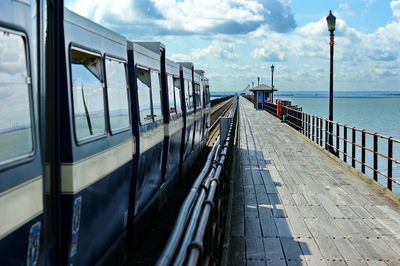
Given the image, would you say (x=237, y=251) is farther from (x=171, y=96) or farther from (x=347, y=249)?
(x=171, y=96)

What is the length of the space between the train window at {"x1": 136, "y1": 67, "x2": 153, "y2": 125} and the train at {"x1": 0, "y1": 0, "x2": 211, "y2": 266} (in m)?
0.05

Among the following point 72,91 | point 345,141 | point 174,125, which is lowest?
point 345,141

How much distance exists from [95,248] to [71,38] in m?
2.32

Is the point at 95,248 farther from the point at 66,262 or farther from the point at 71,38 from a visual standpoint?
the point at 71,38

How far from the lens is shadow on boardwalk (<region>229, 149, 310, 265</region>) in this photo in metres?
7.36

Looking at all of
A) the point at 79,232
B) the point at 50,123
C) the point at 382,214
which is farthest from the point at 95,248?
the point at 382,214

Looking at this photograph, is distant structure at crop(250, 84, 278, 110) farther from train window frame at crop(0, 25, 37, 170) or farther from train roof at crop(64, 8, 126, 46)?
train window frame at crop(0, 25, 37, 170)

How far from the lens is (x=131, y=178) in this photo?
817 centimetres

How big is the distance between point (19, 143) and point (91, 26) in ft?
7.42

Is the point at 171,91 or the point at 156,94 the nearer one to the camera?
the point at 156,94

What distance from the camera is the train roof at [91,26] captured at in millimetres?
5310

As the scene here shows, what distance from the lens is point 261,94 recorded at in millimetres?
56406

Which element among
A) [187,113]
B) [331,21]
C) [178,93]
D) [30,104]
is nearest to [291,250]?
[30,104]

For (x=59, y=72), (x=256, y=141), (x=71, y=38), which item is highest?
(x=71, y=38)
